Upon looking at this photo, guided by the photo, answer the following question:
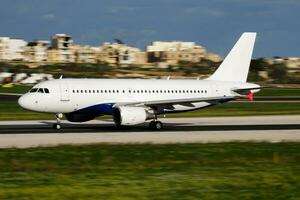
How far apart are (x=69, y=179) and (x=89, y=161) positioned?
185 inches

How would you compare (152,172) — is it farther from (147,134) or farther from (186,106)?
(186,106)

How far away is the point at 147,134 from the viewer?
37625 mm

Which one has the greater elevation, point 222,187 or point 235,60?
point 235,60

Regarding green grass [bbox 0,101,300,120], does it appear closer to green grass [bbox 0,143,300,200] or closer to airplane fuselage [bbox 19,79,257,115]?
airplane fuselage [bbox 19,79,257,115]

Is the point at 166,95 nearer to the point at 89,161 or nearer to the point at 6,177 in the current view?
the point at 89,161

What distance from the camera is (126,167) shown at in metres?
22.6

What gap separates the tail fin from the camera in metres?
48.8

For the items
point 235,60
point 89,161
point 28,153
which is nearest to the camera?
point 89,161

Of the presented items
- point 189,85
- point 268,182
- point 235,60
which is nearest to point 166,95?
point 189,85

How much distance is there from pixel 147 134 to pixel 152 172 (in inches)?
645

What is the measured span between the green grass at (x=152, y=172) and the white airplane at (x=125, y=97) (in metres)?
11.4

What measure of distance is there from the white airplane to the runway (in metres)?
1.06

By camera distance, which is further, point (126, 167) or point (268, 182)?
point (126, 167)

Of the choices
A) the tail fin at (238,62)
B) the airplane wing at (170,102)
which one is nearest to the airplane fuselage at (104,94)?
the airplane wing at (170,102)
